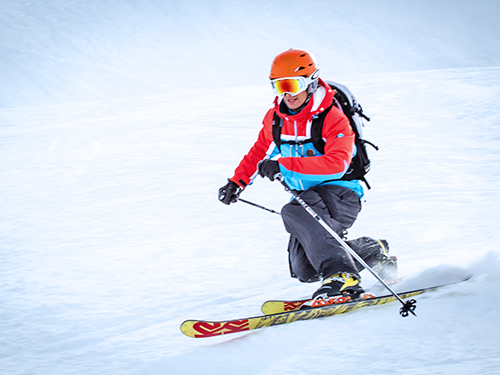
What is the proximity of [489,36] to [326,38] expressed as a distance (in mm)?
6211

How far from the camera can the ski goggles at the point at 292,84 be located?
3.35 metres

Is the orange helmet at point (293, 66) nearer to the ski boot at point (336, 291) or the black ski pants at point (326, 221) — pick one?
the black ski pants at point (326, 221)

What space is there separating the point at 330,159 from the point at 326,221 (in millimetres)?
466

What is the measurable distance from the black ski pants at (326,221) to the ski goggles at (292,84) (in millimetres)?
683

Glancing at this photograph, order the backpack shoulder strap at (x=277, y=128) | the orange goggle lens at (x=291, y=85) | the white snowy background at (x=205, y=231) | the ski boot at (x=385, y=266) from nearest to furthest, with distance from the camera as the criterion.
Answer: the white snowy background at (x=205, y=231) → the orange goggle lens at (x=291, y=85) → the backpack shoulder strap at (x=277, y=128) → the ski boot at (x=385, y=266)

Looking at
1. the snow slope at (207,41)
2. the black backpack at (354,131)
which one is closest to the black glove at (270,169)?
the black backpack at (354,131)

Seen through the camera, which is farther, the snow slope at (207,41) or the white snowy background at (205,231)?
the snow slope at (207,41)

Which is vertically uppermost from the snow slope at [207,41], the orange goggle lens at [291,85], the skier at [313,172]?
the snow slope at [207,41]

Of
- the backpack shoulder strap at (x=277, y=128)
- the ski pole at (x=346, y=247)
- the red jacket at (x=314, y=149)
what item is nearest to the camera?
the ski pole at (x=346, y=247)

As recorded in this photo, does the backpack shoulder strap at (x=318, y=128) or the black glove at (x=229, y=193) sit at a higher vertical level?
the backpack shoulder strap at (x=318, y=128)

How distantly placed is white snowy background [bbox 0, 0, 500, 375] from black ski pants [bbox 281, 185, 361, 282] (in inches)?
14.1

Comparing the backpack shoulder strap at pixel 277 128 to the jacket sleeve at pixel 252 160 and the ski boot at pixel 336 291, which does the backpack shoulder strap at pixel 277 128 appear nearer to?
the jacket sleeve at pixel 252 160

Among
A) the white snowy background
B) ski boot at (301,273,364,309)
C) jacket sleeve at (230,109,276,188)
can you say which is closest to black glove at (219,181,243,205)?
jacket sleeve at (230,109,276,188)

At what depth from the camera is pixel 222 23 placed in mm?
23031
